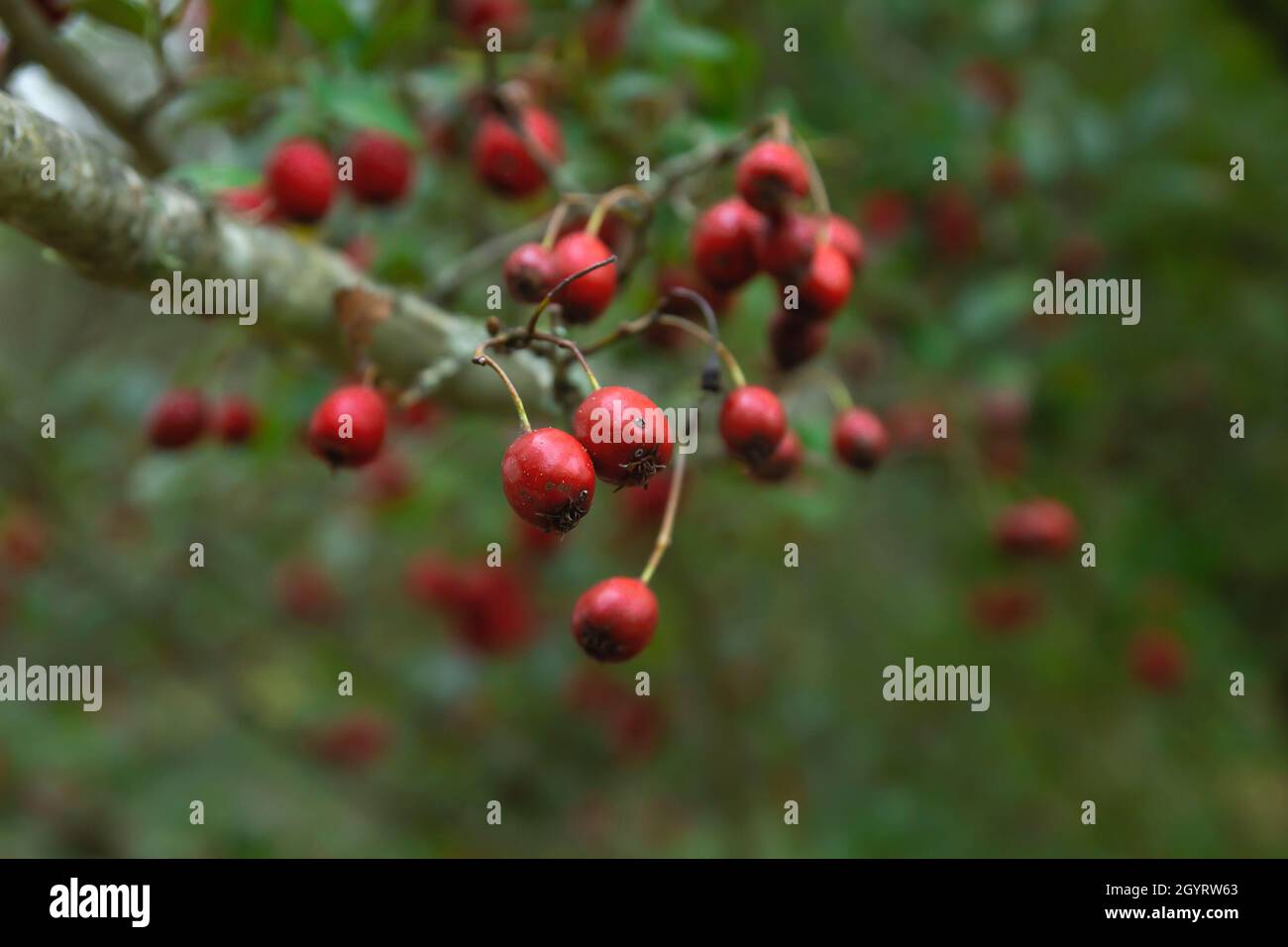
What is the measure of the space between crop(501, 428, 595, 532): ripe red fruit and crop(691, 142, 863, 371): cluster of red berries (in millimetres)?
497

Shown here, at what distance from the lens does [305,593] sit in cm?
384

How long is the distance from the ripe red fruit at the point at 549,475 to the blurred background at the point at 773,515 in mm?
778

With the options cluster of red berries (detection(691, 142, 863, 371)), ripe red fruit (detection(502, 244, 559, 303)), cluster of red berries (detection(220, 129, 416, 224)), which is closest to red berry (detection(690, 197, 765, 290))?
cluster of red berries (detection(691, 142, 863, 371))

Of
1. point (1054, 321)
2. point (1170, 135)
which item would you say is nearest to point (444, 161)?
point (1054, 321)

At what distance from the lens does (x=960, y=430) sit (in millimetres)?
2721

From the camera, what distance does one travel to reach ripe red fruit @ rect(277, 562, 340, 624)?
12.6 feet

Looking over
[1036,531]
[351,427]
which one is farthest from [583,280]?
[1036,531]

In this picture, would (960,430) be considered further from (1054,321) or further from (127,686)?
(127,686)

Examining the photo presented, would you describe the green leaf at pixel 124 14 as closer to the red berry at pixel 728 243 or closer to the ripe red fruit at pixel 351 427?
the ripe red fruit at pixel 351 427

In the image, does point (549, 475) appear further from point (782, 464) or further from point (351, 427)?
point (782, 464)

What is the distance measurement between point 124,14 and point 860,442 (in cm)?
129

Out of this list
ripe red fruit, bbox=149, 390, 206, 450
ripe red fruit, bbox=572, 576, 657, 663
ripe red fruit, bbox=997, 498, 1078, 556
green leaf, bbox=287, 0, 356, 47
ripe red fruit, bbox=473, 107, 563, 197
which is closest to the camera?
ripe red fruit, bbox=572, 576, 657, 663

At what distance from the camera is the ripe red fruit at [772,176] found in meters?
1.29

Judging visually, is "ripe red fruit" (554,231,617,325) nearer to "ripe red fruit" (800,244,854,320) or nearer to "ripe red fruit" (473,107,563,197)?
"ripe red fruit" (800,244,854,320)
